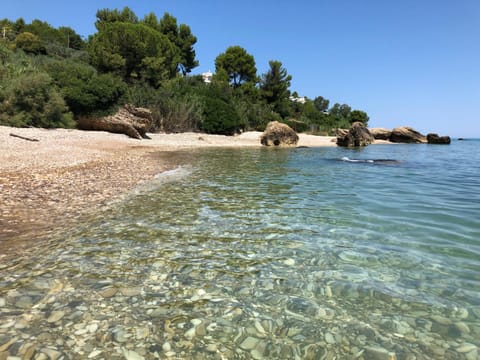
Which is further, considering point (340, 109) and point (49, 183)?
point (340, 109)

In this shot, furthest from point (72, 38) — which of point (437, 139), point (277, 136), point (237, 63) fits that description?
point (437, 139)

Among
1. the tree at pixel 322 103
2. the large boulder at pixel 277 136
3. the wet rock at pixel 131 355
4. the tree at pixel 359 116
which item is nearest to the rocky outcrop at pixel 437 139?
the tree at pixel 359 116

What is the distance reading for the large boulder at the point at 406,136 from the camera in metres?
46.7

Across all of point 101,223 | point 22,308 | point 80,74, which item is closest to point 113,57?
point 80,74

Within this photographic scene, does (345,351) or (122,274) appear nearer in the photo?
(345,351)

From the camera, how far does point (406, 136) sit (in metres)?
46.7

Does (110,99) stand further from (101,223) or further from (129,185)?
(101,223)

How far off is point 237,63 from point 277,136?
33.4 metres

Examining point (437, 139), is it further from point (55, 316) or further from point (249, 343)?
point (55, 316)

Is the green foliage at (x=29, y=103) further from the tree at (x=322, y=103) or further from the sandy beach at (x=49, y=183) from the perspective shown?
the tree at (x=322, y=103)

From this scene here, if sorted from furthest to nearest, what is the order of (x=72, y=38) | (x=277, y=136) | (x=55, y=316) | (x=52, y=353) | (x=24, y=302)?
(x=72, y=38)
(x=277, y=136)
(x=24, y=302)
(x=55, y=316)
(x=52, y=353)

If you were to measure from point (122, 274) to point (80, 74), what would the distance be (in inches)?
1011

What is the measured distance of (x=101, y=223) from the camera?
512 cm

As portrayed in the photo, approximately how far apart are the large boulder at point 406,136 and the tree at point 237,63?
2628cm
